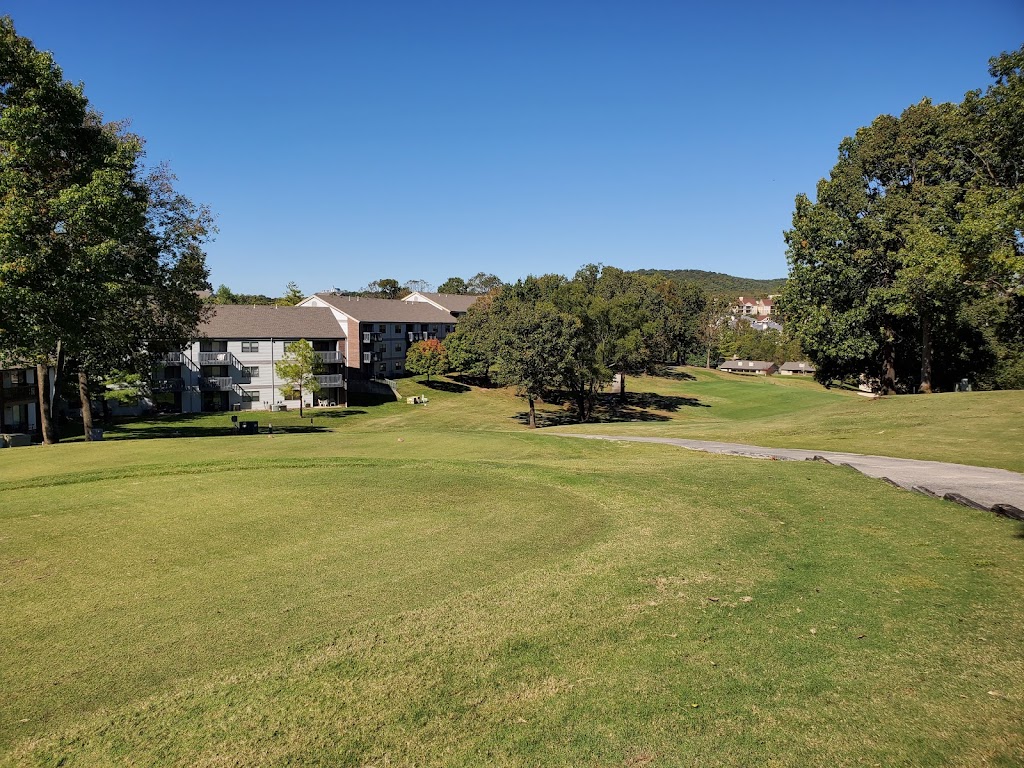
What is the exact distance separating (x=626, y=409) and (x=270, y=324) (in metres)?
42.7

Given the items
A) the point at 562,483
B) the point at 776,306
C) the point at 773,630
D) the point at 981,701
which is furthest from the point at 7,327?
the point at 776,306

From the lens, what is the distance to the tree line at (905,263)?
117 ft

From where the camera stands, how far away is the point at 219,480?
1705 cm

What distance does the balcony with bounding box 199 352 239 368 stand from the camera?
65.7 metres

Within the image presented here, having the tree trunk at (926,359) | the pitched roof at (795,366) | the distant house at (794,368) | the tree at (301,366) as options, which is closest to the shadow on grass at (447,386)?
the tree at (301,366)

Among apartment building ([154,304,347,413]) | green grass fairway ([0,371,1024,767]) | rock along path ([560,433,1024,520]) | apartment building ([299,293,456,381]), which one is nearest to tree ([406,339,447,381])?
apartment building ([299,293,456,381])

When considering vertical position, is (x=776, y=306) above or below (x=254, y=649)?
above

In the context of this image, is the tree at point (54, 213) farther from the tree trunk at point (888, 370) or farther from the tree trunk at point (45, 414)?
the tree trunk at point (888, 370)

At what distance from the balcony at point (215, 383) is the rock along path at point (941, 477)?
56059 mm

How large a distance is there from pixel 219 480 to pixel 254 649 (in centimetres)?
1078

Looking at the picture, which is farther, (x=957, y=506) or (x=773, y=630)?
(x=957, y=506)

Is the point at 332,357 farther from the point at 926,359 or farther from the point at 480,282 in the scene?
the point at 480,282

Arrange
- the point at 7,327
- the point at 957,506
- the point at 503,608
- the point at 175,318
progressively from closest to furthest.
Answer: the point at 503,608
the point at 957,506
the point at 7,327
the point at 175,318

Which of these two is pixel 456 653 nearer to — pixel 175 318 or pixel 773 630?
pixel 773 630
